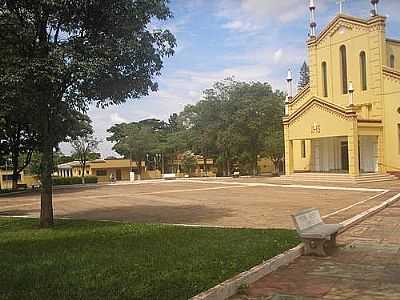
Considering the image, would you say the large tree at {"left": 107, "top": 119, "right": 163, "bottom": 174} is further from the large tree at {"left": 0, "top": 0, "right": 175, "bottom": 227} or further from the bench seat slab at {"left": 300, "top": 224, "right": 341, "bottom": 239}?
the bench seat slab at {"left": 300, "top": 224, "right": 341, "bottom": 239}

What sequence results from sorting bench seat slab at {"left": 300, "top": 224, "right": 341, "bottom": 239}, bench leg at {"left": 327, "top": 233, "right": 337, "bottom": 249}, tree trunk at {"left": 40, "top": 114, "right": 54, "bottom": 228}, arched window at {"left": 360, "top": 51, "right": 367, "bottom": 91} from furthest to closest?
arched window at {"left": 360, "top": 51, "right": 367, "bottom": 91}
tree trunk at {"left": 40, "top": 114, "right": 54, "bottom": 228}
bench leg at {"left": 327, "top": 233, "right": 337, "bottom": 249}
bench seat slab at {"left": 300, "top": 224, "right": 341, "bottom": 239}

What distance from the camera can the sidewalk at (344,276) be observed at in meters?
5.66

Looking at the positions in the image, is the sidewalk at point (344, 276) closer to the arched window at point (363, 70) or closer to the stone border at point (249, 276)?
the stone border at point (249, 276)

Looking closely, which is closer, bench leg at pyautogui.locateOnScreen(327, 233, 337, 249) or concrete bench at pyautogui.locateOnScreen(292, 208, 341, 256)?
concrete bench at pyautogui.locateOnScreen(292, 208, 341, 256)

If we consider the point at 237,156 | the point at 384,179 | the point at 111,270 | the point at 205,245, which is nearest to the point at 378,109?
the point at 384,179

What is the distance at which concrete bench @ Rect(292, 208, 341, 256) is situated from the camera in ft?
26.3

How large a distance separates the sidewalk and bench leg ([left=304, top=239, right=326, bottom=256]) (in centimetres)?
20

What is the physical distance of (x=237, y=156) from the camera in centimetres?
4856

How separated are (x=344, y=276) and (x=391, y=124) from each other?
3084 centimetres

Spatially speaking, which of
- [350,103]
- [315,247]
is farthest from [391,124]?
[315,247]

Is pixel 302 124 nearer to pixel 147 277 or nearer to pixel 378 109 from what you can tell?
pixel 378 109

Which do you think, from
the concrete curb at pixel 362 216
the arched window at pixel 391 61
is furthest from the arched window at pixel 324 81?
the concrete curb at pixel 362 216

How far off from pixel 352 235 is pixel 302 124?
2809 centimetres

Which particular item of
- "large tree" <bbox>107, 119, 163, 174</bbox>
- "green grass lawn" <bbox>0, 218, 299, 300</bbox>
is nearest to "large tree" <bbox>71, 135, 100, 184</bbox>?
"large tree" <bbox>107, 119, 163, 174</bbox>
